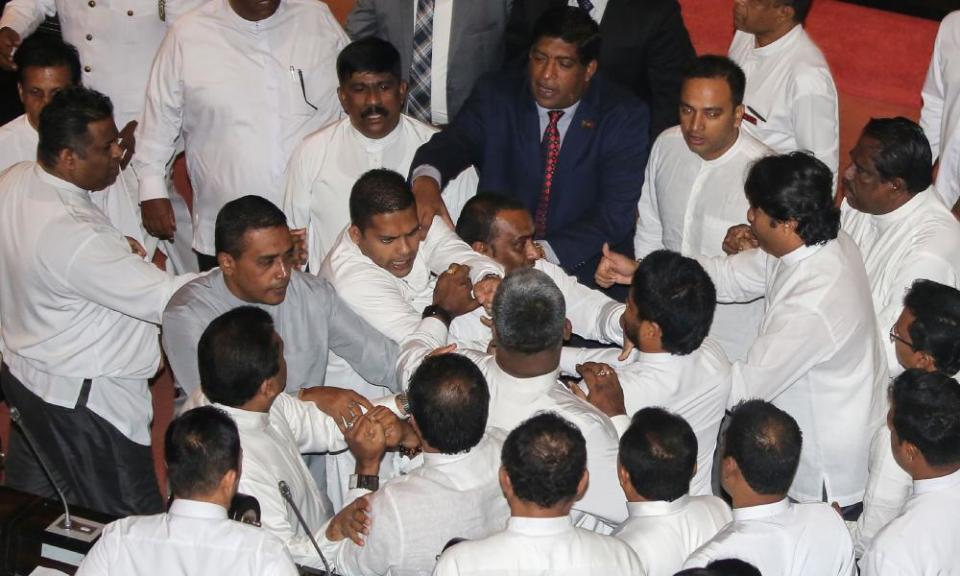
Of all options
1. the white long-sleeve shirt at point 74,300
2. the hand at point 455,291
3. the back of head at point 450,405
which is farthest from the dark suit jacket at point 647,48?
the back of head at point 450,405

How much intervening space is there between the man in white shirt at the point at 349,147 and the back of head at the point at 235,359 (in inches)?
58.2

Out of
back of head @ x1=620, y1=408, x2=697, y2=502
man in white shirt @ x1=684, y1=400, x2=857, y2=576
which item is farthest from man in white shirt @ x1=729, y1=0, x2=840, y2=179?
back of head @ x1=620, y1=408, x2=697, y2=502

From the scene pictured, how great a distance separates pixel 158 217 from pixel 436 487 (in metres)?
2.32

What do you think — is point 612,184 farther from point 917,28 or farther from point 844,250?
point 917,28

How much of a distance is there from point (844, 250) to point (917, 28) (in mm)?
5012

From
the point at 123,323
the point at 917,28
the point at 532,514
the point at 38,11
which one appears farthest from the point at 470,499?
the point at 917,28

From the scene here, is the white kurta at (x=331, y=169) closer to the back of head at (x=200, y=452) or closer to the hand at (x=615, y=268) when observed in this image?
the hand at (x=615, y=268)

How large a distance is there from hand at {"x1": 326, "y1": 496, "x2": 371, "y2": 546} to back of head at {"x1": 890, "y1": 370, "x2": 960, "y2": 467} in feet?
4.58

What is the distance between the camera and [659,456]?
124 inches

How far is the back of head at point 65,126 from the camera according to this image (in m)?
4.10

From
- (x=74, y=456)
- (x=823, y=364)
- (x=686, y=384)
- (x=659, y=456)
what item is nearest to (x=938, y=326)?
(x=823, y=364)

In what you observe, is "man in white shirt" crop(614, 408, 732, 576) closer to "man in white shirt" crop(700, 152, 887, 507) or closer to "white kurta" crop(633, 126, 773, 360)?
"man in white shirt" crop(700, 152, 887, 507)

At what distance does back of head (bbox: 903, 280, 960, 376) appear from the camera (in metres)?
3.80

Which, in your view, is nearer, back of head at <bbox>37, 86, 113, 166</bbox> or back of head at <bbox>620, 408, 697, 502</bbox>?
back of head at <bbox>620, 408, 697, 502</bbox>
